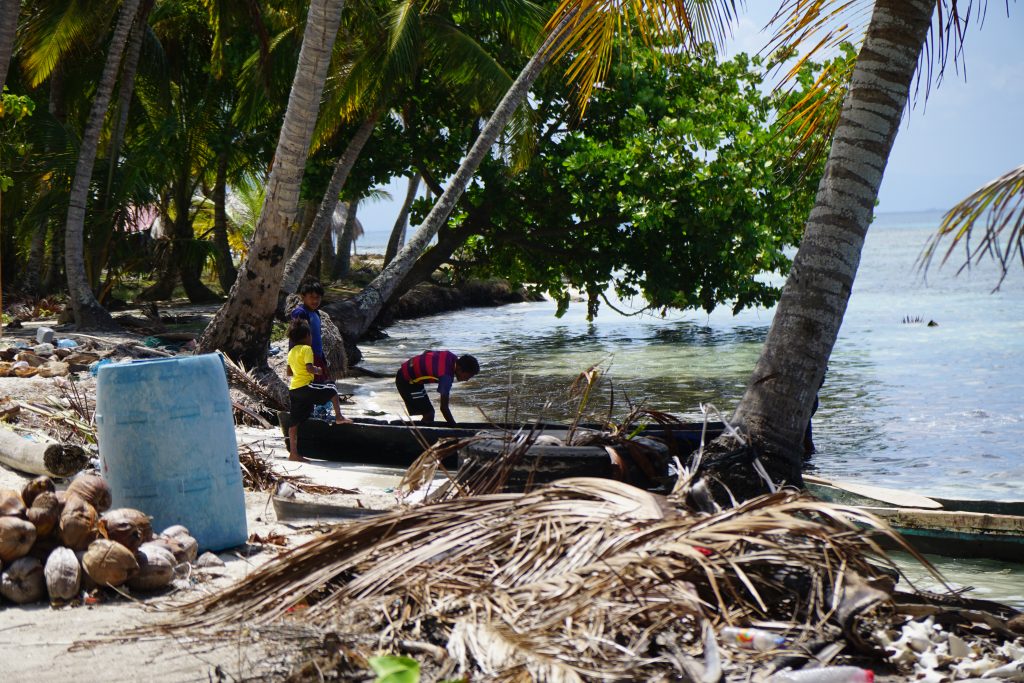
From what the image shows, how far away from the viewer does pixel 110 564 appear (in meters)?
4.36

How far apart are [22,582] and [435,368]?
5295 millimetres

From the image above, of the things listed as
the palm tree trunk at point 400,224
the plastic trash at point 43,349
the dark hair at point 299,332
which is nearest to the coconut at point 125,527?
the dark hair at point 299,332

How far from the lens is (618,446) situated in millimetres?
6004

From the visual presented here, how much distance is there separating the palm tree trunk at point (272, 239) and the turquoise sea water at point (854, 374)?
290 cm

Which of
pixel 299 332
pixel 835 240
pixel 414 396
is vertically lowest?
pixel 414 396

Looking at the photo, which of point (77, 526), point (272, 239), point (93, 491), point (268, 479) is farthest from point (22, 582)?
point (272, 239)

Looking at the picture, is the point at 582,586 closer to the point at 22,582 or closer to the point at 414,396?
the point at 22,582

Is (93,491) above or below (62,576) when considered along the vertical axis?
above

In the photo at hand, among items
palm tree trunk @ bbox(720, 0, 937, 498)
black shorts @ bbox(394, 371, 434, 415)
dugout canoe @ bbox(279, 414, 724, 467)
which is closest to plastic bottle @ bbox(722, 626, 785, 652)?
palm tree trunk @ bbox(720, 0, 937, 498)

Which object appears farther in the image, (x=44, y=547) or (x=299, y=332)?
(x=299, y=332)

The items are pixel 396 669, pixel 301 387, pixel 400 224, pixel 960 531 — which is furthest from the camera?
pixel 400 224

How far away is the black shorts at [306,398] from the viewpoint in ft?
28.3

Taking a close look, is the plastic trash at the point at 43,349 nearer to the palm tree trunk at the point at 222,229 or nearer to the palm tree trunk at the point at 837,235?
the palm tree trunk at the point at 837,235

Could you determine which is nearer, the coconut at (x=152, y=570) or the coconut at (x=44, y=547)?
the coconut at (x=152, y=570)
